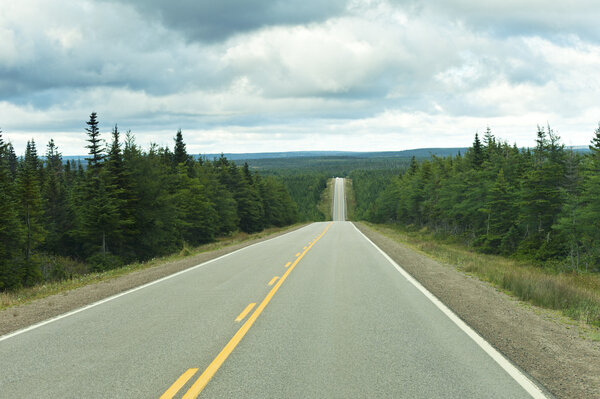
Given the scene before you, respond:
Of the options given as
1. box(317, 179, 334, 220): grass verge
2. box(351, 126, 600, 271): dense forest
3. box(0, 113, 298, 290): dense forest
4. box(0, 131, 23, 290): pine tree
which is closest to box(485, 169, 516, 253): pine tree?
box(351, 126, 600, 271): dense forest

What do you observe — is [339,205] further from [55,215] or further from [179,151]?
[55,215]

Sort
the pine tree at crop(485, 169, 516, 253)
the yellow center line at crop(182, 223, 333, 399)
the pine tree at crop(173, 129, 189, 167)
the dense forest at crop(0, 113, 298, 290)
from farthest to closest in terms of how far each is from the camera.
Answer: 1. the pine tree at crop(173, 129, 189, 167)
2. the pine tree at crop(485, 169, 516, 253)
3. the dense forest at crop(0, 113, 298, 290)
4. the yellow center line at crop(182, 223, 333, 399)

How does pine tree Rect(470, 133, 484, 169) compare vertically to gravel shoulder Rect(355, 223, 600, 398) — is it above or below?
above

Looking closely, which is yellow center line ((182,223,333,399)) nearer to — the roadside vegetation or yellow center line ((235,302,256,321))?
yellow center line ((235,302,256,321))

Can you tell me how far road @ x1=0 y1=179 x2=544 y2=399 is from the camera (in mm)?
4512

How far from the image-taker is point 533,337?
6.42 metres

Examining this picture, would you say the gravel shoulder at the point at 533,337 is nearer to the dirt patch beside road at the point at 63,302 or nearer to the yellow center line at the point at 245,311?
the yellow center line at the point at 245,311

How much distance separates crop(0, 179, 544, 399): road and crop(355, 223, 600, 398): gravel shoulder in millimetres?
331

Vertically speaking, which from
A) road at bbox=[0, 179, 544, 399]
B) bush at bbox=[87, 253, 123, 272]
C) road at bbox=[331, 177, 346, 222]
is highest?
road at bbox=[0, 179, 544, 399]

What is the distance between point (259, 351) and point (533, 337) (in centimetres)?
415

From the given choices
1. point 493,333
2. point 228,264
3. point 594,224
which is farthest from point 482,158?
point 493,333

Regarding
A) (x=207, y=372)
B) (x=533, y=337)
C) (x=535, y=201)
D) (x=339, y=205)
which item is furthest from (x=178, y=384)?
(x=339, y=205)

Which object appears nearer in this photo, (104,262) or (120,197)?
(104,262)

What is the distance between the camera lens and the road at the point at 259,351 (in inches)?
178
